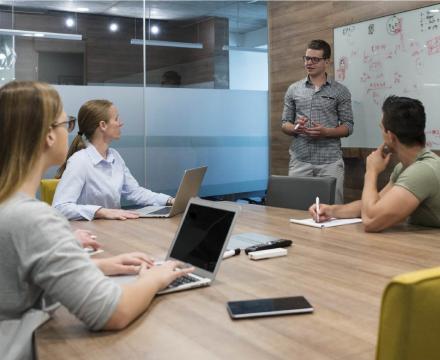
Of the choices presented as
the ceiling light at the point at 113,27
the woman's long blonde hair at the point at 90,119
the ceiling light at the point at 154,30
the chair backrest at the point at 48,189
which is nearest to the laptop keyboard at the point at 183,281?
the woman's long blonde hair at the point at 90,119

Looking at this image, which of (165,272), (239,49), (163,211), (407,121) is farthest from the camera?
(239,49)

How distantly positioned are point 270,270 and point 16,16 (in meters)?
3.62

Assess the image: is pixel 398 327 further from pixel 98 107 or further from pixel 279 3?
pixel 279 3

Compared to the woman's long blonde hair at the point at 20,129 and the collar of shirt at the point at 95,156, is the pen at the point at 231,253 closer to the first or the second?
the woman's long blonde hair at the point at 20,129

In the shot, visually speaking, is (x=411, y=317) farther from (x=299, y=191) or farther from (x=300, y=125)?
(x=300, y=125)

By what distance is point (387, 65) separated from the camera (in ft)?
13.8

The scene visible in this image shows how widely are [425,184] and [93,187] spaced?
5.53 ft

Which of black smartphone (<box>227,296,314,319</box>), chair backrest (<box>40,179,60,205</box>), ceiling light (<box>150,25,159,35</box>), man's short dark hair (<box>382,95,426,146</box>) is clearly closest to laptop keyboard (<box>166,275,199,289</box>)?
black smartphone (<box>227,296,314,319</box>)

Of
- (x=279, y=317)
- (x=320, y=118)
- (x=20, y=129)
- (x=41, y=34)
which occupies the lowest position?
(x=279, y=317)

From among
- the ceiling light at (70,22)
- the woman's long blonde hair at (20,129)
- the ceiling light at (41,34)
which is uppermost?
the ceiling light at (70,22)

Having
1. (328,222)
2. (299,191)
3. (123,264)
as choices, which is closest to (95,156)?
(299,191)

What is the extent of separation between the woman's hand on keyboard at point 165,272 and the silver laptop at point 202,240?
2 centimetres

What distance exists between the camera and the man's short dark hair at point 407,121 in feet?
7.70

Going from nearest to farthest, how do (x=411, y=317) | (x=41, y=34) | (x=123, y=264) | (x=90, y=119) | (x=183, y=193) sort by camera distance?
1. (x=411, y=317)
2. (x=123, y=264)
3. (x=183, y=193)
4. (x=90, y=119)
5. (x=41, y=34)
